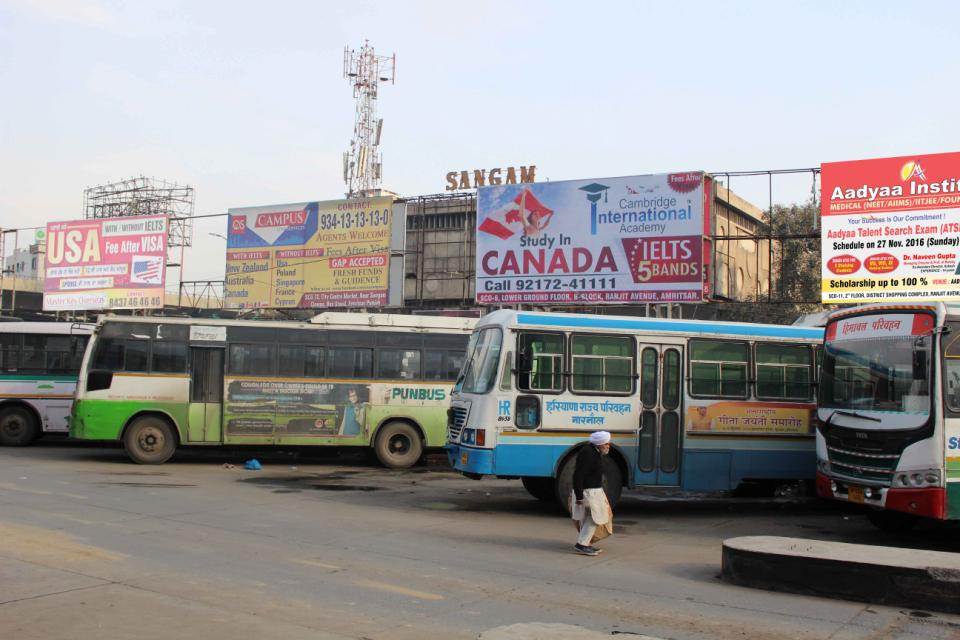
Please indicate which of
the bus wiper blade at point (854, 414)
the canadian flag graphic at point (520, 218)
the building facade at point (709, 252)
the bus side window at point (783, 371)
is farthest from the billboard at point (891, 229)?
the bus wiper blade at point (854, 414)

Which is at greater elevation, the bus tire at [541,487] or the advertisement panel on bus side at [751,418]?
the advertisement panel on bus side at [751,418]

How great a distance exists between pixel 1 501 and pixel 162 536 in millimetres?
3737

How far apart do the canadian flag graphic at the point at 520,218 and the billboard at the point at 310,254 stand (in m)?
3.84

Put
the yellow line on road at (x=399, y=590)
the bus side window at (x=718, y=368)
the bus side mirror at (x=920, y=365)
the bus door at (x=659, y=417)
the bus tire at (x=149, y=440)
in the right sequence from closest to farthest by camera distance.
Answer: the yellow line on road at (x=399, y=590)
the bus side mirror at (x=920, y=365)
the bus door at (x=659, y=417)
the bus side window at (x=718, y=368)
the bus tire at (x=149, y=440)

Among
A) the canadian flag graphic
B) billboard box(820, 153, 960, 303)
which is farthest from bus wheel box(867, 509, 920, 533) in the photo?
the canadian flag graphic

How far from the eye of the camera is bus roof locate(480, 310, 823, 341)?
44.0ft

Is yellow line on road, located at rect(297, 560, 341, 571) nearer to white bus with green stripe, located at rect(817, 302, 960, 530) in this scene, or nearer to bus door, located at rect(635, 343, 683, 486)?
bus door, located at rect(635, 343, 683, 486)

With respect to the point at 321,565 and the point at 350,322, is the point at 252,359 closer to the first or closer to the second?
the point at 350,322

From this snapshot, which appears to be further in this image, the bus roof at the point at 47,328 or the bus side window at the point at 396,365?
the bus roof at the point at 47,328

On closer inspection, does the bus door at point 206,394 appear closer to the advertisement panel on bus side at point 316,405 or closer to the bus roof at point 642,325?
the advertisement panel on bus side at point 316,405

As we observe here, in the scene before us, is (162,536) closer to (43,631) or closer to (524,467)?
(43,631)

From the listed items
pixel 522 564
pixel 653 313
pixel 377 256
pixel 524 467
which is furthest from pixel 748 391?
pixel 377 256

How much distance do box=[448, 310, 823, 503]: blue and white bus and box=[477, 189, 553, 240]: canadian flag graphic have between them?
12.1 metres

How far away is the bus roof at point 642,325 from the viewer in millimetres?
13422
